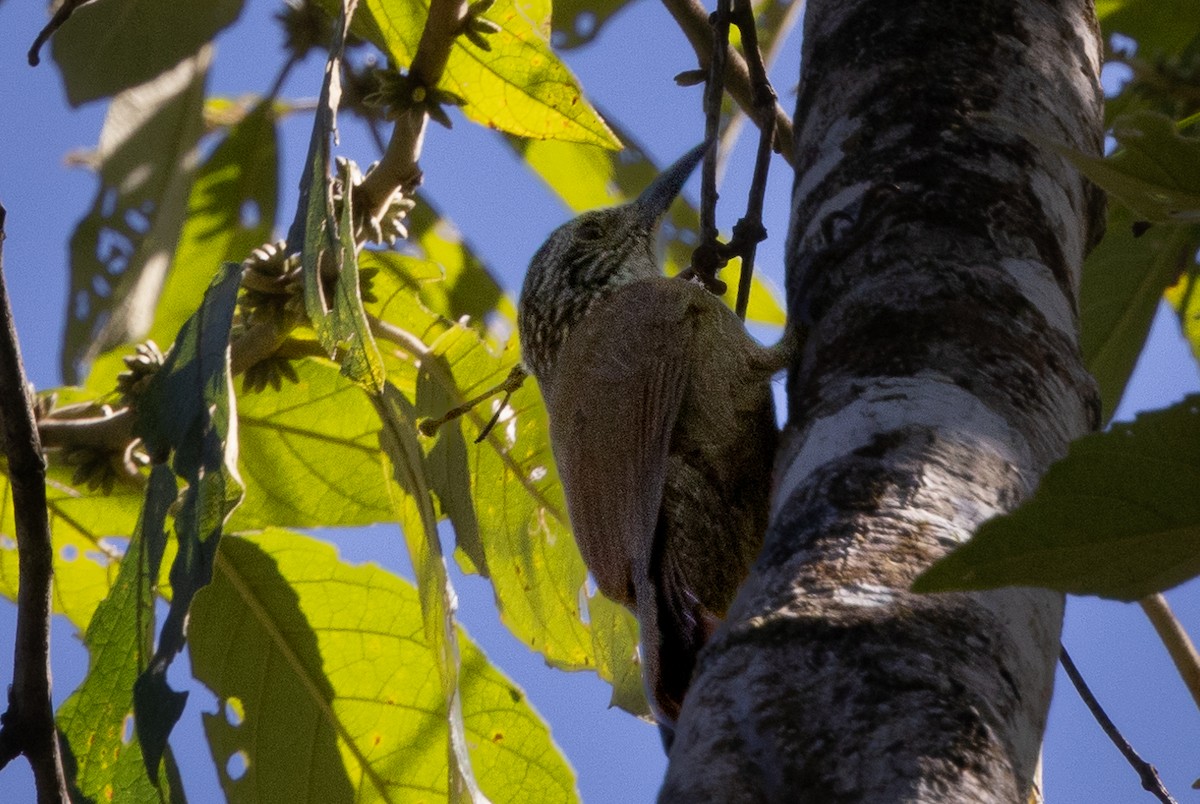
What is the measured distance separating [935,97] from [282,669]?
1.86m

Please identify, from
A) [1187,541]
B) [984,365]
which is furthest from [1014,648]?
[984,365]

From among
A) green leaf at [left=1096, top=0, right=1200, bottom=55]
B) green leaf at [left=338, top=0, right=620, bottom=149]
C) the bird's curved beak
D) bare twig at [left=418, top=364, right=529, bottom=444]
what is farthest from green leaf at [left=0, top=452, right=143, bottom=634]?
green leaf at [left=1096, top=0, right=1200, bottom=55]

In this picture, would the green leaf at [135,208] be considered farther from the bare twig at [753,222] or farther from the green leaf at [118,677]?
the bare twig at [753,222]

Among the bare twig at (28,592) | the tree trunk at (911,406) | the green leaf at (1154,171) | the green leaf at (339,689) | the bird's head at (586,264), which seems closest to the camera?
the tree trunk at (911,406)

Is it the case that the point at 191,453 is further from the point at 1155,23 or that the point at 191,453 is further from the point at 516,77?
the point at 1155,23

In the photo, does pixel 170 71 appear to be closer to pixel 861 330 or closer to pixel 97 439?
pixel 97 439

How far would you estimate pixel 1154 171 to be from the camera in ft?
4.91

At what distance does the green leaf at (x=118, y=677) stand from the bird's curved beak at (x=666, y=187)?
1783mm

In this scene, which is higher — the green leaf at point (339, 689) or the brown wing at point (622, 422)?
the brown wing at point (622, 422)

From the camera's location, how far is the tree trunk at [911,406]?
3.38ft

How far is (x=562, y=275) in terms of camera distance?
3170mm

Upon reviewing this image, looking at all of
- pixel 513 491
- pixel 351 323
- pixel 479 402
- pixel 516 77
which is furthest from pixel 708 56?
pixel 351 323

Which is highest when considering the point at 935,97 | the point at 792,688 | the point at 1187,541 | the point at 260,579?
the point at 935,97

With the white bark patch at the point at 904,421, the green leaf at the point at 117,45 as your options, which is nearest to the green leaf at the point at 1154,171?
the white bark patch at the point at 904,421
